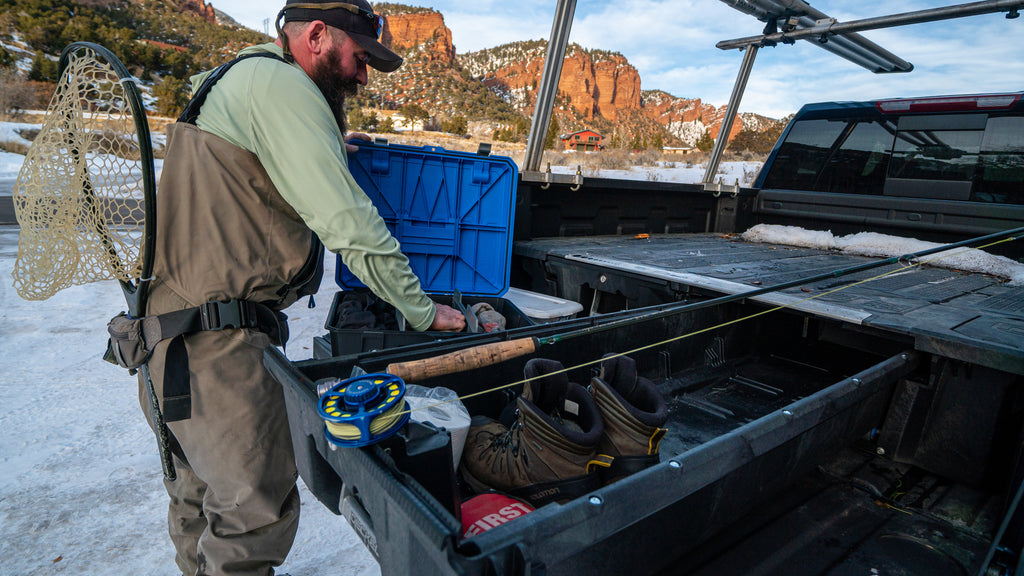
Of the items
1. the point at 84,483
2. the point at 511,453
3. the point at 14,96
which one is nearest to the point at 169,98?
the point at 14,96

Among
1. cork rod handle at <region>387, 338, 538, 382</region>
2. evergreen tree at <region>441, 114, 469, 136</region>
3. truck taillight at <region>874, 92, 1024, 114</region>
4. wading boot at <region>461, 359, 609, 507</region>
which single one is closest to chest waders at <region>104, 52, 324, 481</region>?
cork rod handle at <region>387, 338, 538, 382</region>

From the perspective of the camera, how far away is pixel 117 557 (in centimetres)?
206

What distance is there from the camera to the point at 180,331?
160 cm

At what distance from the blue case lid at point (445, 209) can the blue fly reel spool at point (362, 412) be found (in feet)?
6.14

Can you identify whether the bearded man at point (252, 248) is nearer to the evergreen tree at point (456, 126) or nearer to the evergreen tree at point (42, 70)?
the evergreen tree at point (42, 70)

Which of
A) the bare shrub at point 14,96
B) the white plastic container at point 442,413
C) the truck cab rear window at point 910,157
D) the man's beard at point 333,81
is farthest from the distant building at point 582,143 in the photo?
the white plastic container at point 442,413

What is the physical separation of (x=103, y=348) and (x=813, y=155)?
6.34 metres

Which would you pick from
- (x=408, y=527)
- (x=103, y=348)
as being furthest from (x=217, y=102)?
(x=103, y=348)

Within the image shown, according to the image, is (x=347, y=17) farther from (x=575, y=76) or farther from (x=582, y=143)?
(x=575, y=76)

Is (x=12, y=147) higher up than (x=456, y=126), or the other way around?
(x=456, y=126)

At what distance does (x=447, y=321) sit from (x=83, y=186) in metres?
1.24

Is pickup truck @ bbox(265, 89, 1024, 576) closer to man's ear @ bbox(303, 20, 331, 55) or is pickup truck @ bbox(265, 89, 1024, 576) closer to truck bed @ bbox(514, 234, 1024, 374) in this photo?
truck bed @ bbox(514, 234, 1024, 374)

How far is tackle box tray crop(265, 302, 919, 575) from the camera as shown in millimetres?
857

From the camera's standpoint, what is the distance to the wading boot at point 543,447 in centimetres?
146
